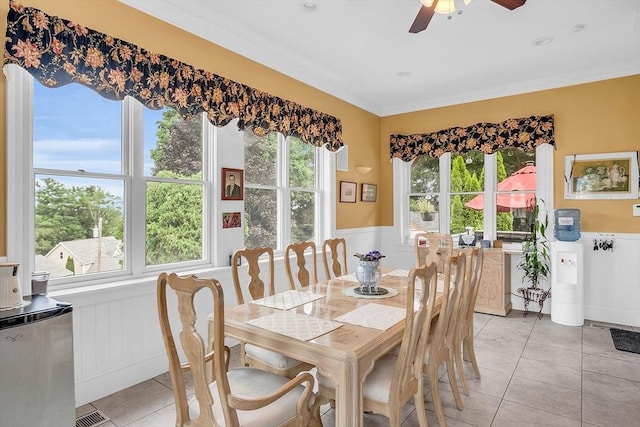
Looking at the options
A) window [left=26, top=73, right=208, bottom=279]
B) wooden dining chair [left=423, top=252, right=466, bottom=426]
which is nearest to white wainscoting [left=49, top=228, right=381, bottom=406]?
window [left=26, top=73, right=208, bottom=279]

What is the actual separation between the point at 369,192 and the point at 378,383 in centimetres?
399

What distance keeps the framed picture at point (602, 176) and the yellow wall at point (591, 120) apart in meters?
0.06

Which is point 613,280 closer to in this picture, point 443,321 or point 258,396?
point 443,321

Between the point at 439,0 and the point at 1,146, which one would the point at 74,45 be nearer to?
the point at 1,146

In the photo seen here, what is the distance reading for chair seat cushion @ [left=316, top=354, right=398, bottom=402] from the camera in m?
1.82

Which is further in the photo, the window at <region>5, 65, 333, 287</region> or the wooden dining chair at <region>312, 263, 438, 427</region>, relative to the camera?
the window at <region>5, 65, 333, 287</region>

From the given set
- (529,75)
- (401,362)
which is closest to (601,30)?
(529,75)

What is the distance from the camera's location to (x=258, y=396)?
1709 mm

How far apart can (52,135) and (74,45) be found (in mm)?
597

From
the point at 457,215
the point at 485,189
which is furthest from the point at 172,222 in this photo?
the point at 485,189

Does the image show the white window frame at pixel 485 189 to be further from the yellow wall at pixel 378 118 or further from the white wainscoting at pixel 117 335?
the white wainscoting at pixel 117 335

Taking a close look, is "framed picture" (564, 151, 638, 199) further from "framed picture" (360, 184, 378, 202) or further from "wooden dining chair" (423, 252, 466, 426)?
"wooden dining chair" (423, 252, 466, 426)

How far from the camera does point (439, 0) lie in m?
2.26

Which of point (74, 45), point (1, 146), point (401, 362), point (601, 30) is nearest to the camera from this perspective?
point (401, 362)
